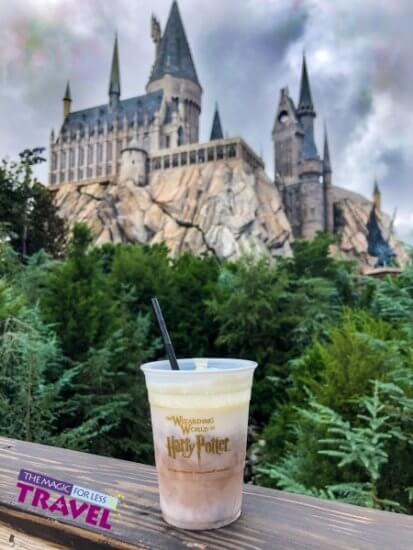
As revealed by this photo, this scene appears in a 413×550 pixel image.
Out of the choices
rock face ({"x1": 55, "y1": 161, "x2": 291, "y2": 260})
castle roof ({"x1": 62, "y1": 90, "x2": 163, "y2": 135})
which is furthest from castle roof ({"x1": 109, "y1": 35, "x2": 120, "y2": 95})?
rock face ({"x1": 55, "y1": 161, "x2": 291, "y2": 260})

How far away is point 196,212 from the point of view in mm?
35938

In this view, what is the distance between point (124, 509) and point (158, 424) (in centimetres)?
13

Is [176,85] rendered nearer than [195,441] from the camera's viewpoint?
No

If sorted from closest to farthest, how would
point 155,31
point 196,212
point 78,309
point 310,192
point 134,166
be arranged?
point 78,309 < point 196,212 < point 134,166 < point 310,192 < point 155,31

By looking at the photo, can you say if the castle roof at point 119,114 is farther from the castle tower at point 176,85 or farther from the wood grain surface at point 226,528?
the wood grain surface at point 226,528

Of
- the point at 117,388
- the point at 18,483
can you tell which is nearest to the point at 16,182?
the point at 117,388

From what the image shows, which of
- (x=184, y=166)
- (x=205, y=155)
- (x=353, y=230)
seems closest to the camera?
(x=184, y=166)

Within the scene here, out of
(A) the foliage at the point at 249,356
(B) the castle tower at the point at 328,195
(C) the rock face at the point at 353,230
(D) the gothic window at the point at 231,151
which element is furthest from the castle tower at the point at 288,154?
(A) the foliage at the point at 249,356

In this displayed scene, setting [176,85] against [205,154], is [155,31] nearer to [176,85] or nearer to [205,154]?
[176,85]

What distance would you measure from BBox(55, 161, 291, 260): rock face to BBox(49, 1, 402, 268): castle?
8 centimetres

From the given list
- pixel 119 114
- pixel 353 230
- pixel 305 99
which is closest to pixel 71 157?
pixel 119 114

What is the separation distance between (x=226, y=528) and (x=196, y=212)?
35655 millimetres

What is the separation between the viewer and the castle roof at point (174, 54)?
47812 millimetres

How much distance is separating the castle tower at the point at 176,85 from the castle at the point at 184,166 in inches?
4.0
